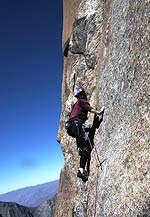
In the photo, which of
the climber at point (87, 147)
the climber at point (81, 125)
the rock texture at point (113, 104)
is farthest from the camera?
the climber at point (87, 147)

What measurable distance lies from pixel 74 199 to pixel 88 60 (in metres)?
7.43

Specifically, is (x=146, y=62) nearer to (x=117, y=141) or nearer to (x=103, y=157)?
(x=117, y=141)

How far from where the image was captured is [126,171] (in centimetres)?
1255

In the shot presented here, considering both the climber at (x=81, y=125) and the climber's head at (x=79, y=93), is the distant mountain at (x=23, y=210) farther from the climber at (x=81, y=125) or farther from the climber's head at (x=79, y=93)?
the climber's head at (x=79, y=93)

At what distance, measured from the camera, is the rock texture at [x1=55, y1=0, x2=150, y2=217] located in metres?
12.1

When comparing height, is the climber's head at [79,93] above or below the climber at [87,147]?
above

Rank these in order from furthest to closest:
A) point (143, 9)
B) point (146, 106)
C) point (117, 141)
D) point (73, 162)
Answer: point (73, 162) < point (117, 141) < point (143, 9) < point (146, 106)

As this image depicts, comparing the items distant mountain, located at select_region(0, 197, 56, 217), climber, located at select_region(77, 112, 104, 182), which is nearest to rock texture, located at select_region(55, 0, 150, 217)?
climber, located at select_region(77, 112, 104, 182)

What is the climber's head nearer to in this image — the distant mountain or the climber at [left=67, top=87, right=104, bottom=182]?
the climber at [left=67, top=87, right=104, bottom=182]

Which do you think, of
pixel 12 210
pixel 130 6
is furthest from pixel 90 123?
pixel 12 210

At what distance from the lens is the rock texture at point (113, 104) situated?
1206 cm

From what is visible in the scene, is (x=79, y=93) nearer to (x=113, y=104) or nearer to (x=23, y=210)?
(x=113, y=104)

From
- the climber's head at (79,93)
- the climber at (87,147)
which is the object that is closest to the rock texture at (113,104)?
the climber at (87,147)

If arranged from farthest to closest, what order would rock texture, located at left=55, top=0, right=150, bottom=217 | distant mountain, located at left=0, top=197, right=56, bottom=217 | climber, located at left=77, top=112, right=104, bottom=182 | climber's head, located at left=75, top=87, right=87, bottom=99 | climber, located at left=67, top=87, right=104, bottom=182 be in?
distant mountain, located at left=0, top=197, right=56, bottom=217
climber's head, located at left=75, top=87, right=87, bottom=99
climber, located at left=77, top=112, right=104, bottom=182
climber, located at left=67, top=87, right=104, bottom=182
rock texture, located at left=55, top=0, right=150, bottom=217
